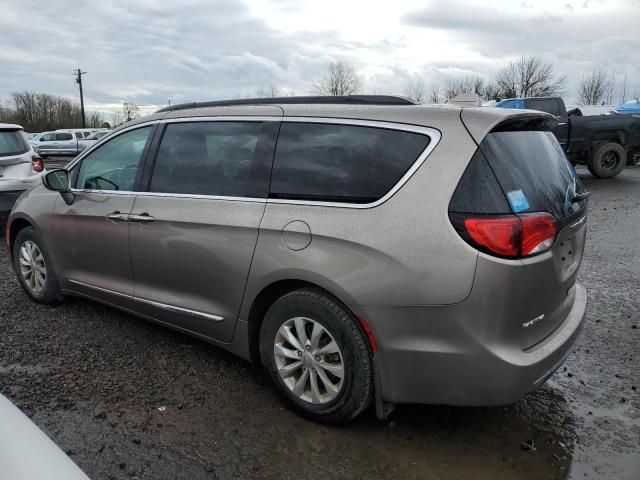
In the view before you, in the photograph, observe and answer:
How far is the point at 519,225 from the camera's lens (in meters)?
2.40

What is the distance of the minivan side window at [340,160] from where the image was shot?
8.64 feet

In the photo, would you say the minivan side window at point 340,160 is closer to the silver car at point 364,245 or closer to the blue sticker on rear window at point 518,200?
the silver car at point 364,245

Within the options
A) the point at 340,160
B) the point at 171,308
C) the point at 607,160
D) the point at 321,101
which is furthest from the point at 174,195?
the point at 607,160

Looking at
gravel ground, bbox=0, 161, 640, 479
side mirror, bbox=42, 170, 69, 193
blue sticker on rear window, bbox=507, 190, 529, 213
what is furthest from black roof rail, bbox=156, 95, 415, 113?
gravel ground, bbox=0, 161, 640, 479

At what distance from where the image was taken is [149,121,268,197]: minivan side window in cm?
316

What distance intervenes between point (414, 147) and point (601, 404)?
195 cm

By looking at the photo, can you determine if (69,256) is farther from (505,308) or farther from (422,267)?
(505,308)

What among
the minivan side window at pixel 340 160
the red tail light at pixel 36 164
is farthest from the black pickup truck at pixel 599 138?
the minivan side window at pixel 340 160

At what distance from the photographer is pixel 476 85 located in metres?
53.7

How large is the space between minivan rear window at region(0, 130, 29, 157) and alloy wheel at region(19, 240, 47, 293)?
11.4ft

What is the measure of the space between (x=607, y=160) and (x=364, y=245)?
45.8 ft

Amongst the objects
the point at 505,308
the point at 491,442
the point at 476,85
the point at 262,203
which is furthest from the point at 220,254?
the point at 476,85

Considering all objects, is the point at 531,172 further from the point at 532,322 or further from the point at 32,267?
the point at 32,267

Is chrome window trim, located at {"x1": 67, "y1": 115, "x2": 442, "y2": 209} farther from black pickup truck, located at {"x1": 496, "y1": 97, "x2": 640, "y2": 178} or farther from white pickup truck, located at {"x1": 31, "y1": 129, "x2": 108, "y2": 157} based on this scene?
white pickup truck, located at {"x1": 31, "y1": 129, "x2": 108, "y2": 157}
